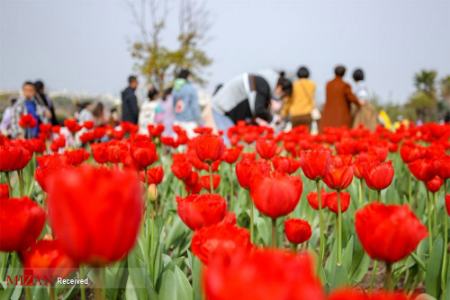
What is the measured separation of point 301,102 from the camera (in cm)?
692

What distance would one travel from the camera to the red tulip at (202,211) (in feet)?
3.40

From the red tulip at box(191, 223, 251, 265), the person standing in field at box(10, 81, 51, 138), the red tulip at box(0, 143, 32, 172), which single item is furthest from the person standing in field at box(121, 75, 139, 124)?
the red tulip at box(191, 223, 251, 265)

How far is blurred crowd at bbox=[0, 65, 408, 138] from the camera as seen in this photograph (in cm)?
554

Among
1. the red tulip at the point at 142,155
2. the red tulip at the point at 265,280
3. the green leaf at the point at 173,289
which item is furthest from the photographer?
the red tulip at the point at 142,155

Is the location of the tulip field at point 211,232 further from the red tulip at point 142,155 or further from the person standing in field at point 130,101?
the person standing in field at point 130,101

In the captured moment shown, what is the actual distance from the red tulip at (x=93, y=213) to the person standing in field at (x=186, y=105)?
222 inches

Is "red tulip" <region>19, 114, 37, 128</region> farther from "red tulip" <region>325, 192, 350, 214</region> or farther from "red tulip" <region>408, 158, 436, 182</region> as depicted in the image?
"red tulip" <region>408, 158, 436, 182</region>

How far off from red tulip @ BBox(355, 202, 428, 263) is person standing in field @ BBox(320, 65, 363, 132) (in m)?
6.20

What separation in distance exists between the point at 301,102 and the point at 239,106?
1.56m

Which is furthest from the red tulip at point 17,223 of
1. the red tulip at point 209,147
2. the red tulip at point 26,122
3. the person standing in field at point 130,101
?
the person standing in field at point 130,101

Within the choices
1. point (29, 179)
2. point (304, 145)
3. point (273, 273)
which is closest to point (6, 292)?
point (273, 273)

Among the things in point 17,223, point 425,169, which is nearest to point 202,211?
point 17,223

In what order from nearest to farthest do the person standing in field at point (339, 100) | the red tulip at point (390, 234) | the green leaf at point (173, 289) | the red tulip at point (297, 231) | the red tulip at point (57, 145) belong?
the red tulip at point (390, 234)
the green leaf at point (173, 289)
the red tulip at point (297, 231)
the red tulip at point (57, 145)
the person standing in field at point (339, 100)

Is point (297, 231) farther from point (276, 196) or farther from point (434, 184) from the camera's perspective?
point (434, 184)
